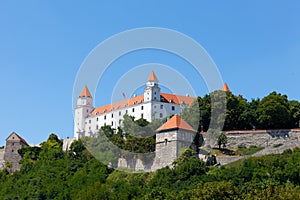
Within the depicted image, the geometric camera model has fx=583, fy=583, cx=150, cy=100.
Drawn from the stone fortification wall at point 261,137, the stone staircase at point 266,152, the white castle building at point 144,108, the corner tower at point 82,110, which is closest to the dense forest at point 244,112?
the stone fortification wall at point 261,137

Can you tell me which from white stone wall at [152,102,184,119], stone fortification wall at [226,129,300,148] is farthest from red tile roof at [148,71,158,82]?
stone fortification wall at [226,129,300,148]

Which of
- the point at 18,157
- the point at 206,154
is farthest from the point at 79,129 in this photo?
the point at 206,154

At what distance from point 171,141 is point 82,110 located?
3540 cm

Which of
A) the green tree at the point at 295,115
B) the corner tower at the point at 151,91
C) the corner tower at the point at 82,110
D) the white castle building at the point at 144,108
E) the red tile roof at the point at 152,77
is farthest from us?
the corner tower at the point at 82,110

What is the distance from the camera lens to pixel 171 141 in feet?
181

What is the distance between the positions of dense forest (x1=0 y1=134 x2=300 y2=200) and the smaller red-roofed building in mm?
1519

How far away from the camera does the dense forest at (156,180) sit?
37.6 metres

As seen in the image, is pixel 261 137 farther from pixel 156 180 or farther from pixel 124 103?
pixel 124 103

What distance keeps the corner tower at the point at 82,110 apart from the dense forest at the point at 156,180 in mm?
18263

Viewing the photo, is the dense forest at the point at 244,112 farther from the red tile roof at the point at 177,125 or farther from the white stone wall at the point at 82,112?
the white stone wall at the point at 82,112

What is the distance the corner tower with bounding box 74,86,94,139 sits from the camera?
3386 inches

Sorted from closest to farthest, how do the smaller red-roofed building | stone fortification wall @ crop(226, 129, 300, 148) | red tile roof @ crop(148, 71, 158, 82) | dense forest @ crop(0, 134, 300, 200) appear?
1. dense forest @ crop(0, 134, 300, 200)
2. the smaller red-roofed building
3. stone fortification wall @ crop(226, 129, 300, 148)
4. red tile roof @ crop(148, 71, 158, 82)

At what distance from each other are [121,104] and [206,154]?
87.2 feet

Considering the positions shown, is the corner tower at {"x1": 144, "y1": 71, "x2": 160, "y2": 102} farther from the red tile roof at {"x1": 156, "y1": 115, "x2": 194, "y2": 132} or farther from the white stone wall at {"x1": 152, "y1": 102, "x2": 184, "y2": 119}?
the red tile roof at {"x1": 156, "y1": 115, "x2": 194, "y2": 132}
